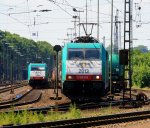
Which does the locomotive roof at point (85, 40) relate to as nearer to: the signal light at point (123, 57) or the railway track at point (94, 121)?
the signal light at point (123, 57)

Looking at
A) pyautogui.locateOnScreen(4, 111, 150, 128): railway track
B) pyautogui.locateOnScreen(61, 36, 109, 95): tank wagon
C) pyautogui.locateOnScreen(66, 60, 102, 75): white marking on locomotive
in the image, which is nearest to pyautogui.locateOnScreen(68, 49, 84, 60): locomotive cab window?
pyautogui.locateOnScreen(61, 36, 109, 95): tank wagon

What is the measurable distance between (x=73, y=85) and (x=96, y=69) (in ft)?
4.91

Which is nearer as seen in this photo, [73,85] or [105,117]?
[105,117]

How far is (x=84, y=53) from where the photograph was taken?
965 inches

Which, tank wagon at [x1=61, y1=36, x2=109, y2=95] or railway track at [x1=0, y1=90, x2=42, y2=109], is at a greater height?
tank wagon at [x1=61, y1=36, x2=109, y2=95]

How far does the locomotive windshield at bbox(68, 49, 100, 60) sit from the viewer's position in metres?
24.4

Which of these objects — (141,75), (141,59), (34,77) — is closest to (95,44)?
(34,77)

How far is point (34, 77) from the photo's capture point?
51.4 m

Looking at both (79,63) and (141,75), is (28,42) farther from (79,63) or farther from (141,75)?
(79,63)

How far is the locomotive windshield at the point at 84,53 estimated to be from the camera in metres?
24.4

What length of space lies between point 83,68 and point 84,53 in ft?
2.94

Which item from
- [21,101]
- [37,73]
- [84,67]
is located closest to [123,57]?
[84,67]

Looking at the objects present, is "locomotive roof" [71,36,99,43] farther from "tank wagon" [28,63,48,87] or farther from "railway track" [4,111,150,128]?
"tank wagon" [28,63,48,87]

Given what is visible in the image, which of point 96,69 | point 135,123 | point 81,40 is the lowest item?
point 135,123
